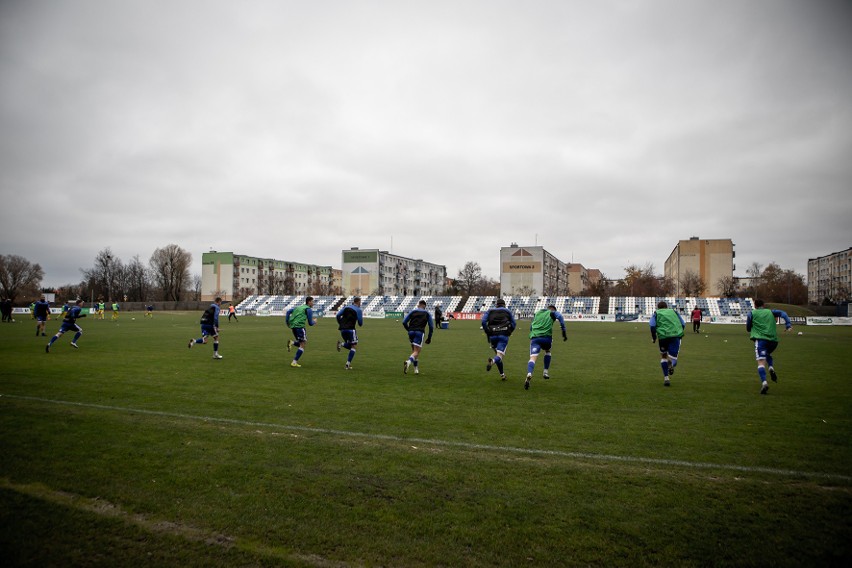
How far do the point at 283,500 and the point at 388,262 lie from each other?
377ft

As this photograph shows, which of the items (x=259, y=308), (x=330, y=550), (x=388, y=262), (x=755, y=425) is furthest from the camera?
(x=388, y=262)

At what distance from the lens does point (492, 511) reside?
4.33 m

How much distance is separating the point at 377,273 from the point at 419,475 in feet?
358

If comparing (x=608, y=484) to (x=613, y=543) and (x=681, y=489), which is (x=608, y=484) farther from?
(x=613, y=543)

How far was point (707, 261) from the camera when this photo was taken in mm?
98625

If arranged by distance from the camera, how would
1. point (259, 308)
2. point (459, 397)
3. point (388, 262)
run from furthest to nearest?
point (388, 262) < point (259, 308) < point (459, 397)

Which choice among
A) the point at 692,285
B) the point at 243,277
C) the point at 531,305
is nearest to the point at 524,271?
the point at 692,285

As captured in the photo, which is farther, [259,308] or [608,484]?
[259,308]

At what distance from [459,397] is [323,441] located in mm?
3860

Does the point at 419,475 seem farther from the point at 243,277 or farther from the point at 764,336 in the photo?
the point at 243,277

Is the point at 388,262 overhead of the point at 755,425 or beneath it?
overhead

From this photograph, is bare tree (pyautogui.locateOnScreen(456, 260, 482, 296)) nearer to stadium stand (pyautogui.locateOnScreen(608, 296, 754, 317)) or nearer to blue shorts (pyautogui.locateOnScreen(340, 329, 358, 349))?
stadium stand (pyautogui.locateOnScreen(608, 296, 754, 317))

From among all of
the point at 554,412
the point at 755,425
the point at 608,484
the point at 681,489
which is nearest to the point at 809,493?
the point at 681,489

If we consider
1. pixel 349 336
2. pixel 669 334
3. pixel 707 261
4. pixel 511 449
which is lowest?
pixel 511 449
